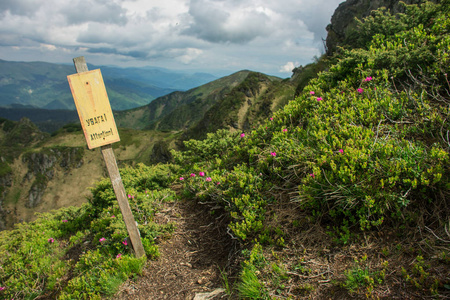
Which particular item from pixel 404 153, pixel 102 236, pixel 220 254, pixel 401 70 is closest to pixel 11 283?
pixel 102 236

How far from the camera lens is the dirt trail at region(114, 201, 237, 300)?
3.60 meters

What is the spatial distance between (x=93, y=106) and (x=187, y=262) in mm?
2878

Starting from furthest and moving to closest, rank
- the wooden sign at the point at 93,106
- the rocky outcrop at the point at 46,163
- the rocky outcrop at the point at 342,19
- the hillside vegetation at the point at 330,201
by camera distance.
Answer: the rocky outcrop at the point at 46,163
the rocky outcrop at the point at 342,19
the wooden sign at the point at 93,106
the hillside vegetation at the point at 330,201

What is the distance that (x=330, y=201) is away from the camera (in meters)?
3.56

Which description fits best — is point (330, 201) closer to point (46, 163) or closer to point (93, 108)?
point (93, 108)

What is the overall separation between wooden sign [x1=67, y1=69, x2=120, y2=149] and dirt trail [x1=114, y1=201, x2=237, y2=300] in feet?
7.07

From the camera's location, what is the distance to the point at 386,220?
3137 mm

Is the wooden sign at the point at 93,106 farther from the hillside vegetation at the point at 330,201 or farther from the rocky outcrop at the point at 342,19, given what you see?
the rocky outcrop at the point at 342,19

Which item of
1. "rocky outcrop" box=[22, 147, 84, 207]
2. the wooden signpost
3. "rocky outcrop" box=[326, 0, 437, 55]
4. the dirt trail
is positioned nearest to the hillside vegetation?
the dirt trail

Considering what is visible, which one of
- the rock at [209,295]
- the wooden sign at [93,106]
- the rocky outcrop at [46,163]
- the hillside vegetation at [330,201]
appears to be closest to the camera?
the hillside vegetation at [330,201]

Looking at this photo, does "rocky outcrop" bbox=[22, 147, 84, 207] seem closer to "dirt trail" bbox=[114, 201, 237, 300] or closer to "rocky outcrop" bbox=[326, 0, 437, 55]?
"rocky outcrop" bbox=[326, 0, 437, 55]

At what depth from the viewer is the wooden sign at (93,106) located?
3557 mm

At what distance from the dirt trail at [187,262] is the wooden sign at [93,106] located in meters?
2.15

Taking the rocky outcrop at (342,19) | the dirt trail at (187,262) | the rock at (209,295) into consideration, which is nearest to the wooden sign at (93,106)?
the dirt trail at (187,262)
